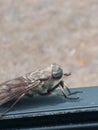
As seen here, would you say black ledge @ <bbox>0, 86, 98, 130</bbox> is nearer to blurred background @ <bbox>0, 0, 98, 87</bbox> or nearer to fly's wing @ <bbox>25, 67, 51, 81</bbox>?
fly's wing @ <bbox>25, 67, 51, 81</bbox>

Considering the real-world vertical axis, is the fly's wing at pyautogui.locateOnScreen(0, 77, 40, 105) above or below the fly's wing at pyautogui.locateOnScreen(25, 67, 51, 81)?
below

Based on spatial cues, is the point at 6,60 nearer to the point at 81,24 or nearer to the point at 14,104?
the point at 81,24

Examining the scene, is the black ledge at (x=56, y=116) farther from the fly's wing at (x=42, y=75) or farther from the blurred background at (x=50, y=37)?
the blurred background at (x=50, y=37)

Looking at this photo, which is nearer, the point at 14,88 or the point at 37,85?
the point at 37,85

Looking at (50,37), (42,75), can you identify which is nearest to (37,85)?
(42,75)

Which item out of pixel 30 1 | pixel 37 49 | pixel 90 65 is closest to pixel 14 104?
pixel 90 65

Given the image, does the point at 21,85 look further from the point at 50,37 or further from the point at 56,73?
the point at 50,37

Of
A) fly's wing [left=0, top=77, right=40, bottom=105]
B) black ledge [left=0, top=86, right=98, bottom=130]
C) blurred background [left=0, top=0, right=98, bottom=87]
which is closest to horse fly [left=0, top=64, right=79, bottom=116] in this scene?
fly's wing [left=0, top=77, right=40, bottom=105]
